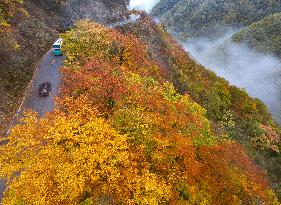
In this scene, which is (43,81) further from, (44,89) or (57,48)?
(57,48)

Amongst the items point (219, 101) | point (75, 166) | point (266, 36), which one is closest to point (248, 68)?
point (266, 36)

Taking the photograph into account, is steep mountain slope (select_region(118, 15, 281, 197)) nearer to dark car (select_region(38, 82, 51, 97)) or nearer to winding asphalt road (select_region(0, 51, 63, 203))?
winding asphalt road (select_region(0, 51, 63, 203))

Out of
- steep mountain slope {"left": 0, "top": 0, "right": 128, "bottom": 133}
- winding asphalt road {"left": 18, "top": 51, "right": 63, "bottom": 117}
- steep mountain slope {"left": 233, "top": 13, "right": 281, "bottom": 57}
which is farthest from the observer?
steep mountain slope {"left": 233, "top": 13, "right": 281, "bottom": 57}

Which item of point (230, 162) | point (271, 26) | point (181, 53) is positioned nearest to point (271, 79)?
point (271, 26)

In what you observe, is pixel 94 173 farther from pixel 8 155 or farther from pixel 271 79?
pixel 271 79

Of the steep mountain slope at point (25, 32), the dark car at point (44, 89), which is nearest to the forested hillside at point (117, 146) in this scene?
the dark car at point (44, 89)

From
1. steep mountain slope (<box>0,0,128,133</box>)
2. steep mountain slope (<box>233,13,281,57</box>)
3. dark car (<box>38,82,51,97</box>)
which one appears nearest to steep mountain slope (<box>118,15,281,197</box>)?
steep mountain slope (<box>0,0,128,133</box>)

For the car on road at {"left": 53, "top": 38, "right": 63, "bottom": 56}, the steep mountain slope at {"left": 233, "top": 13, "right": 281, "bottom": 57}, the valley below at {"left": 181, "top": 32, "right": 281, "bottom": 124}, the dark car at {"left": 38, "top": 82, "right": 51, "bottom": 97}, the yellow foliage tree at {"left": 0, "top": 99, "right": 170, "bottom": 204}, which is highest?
the steep mountain slope at {"left": 233, "top": 13, "right": 281, "bottom": 57}
